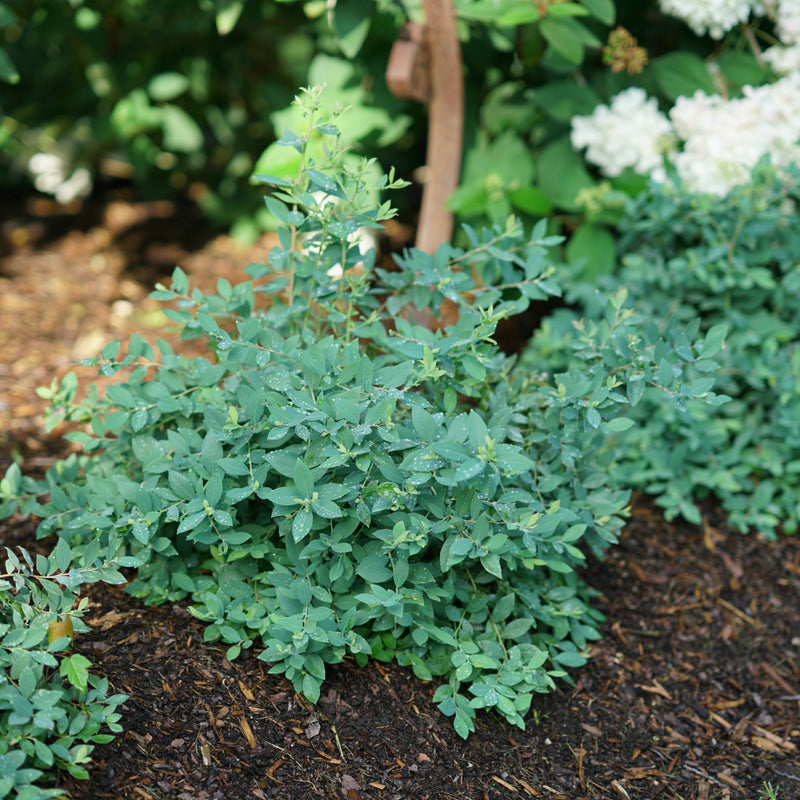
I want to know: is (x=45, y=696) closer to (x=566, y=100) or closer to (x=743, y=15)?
(x=566, y=100)

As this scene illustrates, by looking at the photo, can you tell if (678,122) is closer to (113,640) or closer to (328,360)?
(328,360)

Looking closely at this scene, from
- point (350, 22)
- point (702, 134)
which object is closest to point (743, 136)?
point (702, 134)

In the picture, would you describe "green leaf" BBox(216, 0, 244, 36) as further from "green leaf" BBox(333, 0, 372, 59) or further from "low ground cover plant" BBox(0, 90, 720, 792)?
"low ground cover plant" BBox(0, 90, 720, 792)

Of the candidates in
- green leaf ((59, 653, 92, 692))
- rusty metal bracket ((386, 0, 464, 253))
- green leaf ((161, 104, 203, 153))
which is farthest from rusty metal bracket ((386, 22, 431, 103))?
→ green leaf ((59, 653, 92, 692))

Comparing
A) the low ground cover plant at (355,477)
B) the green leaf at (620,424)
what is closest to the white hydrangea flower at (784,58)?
the low ground cover plant at (355,477)

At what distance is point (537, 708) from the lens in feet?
5.85

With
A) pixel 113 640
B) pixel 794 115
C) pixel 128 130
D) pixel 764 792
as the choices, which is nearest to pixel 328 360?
pixel 113 640

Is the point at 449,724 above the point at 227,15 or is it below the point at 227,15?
below

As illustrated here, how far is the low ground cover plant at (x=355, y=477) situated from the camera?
4.97 ft

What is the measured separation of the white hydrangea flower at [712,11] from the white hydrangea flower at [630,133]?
0.84 feet

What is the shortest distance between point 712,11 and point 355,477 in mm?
1994

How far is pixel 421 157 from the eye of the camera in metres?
3.74

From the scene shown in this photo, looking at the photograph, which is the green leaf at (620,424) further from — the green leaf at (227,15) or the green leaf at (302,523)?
the green leaf at (227,15)

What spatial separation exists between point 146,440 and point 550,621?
38.5 inches
